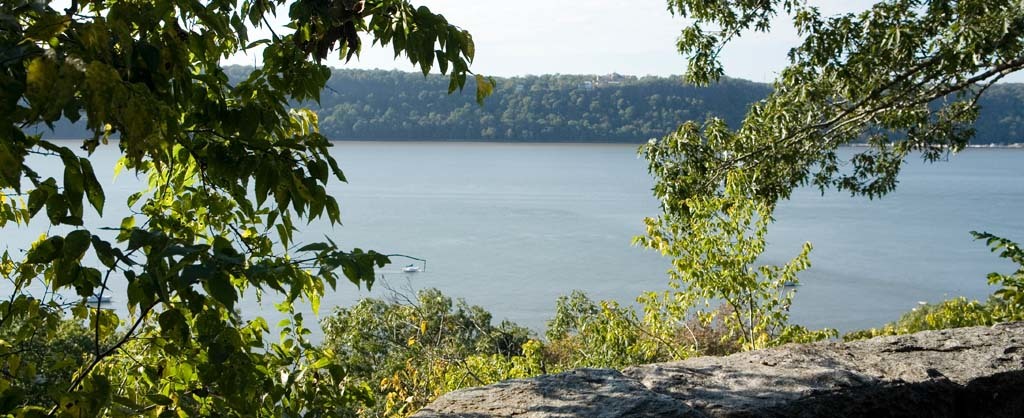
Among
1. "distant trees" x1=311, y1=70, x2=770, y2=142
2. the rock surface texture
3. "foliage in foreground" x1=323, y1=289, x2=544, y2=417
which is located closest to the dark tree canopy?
"foliage in foreground" x1=323, y1=289, x2=544, y2=417

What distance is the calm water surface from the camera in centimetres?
4272

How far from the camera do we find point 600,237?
5894 centimetres

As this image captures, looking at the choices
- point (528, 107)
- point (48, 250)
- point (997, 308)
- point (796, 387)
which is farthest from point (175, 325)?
point (528, 107)

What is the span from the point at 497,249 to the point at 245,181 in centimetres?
5267

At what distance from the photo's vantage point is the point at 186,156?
2.51 meters

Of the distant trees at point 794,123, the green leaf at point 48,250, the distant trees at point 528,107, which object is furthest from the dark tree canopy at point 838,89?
the distant trees at point 528,107

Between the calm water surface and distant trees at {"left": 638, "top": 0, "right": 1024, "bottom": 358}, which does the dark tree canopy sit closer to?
distant trees at {"left": 638, "top": 0, "right": 1024, "bottom": 358}

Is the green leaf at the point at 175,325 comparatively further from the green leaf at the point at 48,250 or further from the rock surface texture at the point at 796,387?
the rock surface texture at the point at 796,387

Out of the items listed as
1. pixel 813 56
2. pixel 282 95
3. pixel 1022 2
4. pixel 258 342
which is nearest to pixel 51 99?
pixel 282 95

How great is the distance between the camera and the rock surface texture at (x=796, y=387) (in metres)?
2.51

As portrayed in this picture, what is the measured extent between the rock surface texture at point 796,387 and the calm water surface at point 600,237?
13755 mm

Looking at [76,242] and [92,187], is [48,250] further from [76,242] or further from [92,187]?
[92,187]

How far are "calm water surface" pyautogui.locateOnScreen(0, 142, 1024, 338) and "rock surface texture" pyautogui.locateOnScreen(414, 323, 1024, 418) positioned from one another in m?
13.8

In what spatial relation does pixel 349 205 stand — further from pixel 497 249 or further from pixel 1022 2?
pixel 1022 2
